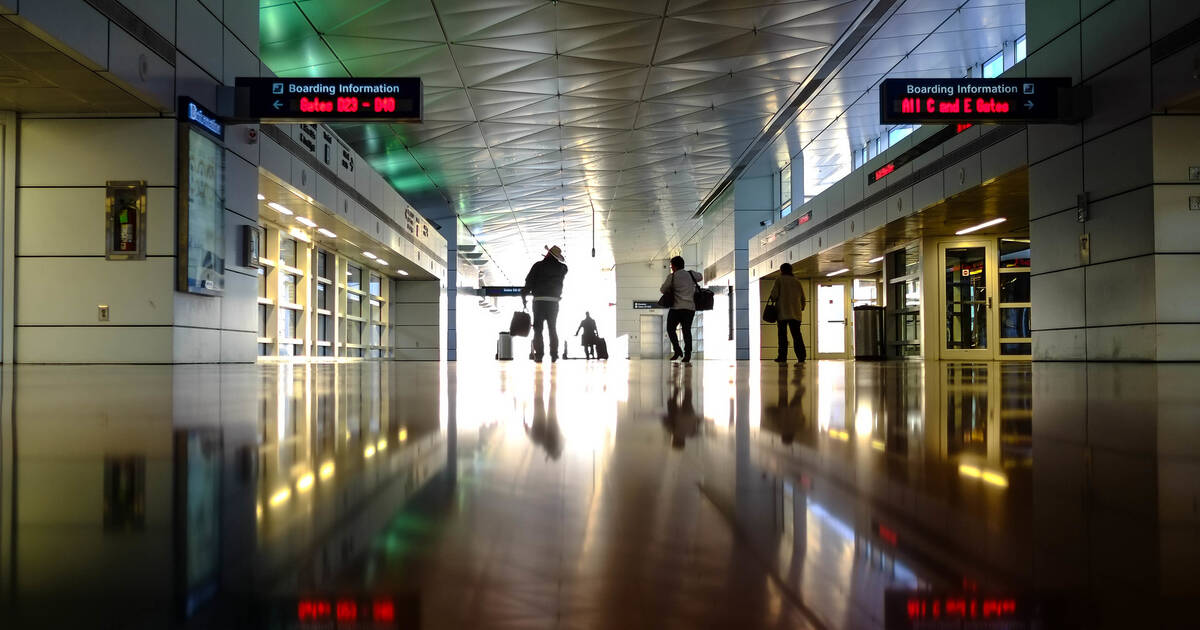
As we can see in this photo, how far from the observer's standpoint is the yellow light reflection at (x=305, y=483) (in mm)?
963

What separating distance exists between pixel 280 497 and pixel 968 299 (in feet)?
67.8

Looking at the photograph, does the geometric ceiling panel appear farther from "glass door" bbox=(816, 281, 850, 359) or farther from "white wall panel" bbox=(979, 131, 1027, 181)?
"glass door" bbox=(816, 281, 850, 359)

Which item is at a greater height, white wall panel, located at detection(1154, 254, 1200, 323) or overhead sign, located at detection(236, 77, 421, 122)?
overhead sign, located at detection(236, 77, 421, 122)

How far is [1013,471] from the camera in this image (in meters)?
1.17

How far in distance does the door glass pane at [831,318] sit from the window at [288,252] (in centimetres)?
1761

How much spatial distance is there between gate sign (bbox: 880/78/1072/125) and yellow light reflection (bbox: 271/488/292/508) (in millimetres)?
11803

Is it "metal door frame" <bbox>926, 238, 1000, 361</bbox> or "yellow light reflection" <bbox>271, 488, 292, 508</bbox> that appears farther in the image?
"metal door frame" <bbox>926, 238, 1000, 361</bbox>

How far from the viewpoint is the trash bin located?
23.0m

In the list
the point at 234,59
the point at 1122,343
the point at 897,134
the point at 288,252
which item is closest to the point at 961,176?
the point at 1122,343

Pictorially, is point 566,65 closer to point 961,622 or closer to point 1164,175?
point 1164,175

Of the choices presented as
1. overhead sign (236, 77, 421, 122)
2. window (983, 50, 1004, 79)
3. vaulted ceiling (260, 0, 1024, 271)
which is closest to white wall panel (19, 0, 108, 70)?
overhead sign (236, 77, 421, 122)

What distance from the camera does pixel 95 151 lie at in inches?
413

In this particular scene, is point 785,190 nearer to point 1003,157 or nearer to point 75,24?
point 1003,157

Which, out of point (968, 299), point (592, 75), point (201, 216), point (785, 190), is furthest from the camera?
point (785, 190)
